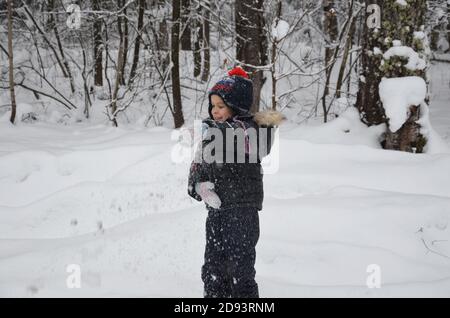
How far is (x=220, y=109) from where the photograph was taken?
7.97ft

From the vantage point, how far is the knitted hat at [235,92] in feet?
7.77

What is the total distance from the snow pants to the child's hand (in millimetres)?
95

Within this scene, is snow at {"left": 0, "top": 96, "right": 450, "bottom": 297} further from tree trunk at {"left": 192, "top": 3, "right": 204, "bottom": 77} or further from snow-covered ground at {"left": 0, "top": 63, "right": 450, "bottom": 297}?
tree trunk at {"left": 192, "top": 3, "right": 204, "bottom": 77}

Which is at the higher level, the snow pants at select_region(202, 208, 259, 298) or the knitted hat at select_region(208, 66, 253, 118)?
the knitted hat at select_region(208, 66, 253, 118)

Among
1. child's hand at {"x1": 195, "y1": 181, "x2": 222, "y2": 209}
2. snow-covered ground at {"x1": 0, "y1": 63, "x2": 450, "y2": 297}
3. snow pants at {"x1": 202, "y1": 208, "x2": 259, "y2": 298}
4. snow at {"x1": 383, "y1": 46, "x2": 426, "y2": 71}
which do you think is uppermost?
snow at {"x1": 383, "y1": 46, "x2": 426, "y2": 71}

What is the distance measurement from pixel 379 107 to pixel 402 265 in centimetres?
238

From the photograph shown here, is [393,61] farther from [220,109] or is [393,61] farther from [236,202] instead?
[236,202]

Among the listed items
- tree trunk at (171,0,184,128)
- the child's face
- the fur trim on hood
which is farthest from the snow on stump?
tree trunk at (171,0,184,128)

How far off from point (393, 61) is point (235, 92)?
9.53 ft

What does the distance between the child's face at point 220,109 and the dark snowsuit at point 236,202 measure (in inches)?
1.8

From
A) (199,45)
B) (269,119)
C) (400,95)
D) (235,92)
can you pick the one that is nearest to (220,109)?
(235,92)

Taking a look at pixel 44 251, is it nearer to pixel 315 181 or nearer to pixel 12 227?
pixel 12 227

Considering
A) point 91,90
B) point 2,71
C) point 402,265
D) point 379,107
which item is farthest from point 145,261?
point 2,71

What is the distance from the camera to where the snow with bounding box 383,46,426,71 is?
4504 mm
